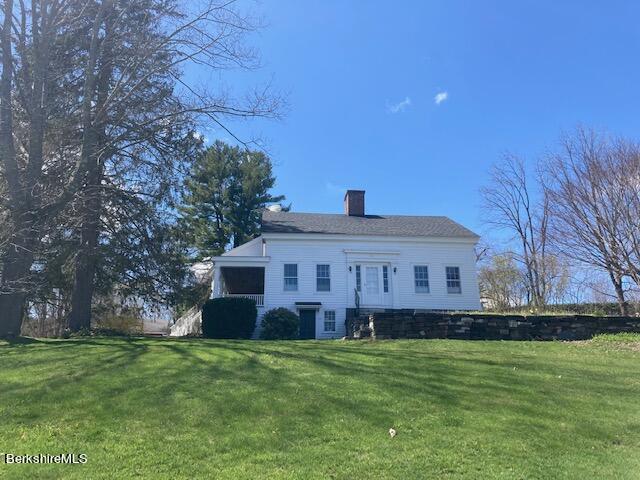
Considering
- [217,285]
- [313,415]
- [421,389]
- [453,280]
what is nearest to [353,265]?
[453,280]

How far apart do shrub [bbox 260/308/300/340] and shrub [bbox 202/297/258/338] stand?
718 millimetres

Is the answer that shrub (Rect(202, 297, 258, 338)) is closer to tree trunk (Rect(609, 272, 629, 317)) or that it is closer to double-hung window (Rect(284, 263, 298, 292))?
double-hung window (Rect(284, 263, 298, 292))

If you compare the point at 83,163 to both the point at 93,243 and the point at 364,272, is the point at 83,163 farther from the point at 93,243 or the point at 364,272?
the point at 364,272

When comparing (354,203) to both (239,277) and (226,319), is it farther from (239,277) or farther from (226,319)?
(226,319)

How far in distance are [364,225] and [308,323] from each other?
18.1ft

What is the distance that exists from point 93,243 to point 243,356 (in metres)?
9.47

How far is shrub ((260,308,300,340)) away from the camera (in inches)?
741

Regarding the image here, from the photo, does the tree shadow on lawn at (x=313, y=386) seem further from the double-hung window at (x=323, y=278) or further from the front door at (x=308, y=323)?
the double-hung window at (x=323, y=278)

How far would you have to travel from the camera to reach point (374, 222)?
24.3 metres

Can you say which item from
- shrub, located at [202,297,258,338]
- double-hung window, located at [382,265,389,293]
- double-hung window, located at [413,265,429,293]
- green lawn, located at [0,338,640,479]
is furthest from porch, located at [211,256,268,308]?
green lawn, located at [0,338,640,479]

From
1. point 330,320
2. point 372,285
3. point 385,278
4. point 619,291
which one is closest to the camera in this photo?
point 619,291

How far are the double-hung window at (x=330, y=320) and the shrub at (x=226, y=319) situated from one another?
3.98 meters

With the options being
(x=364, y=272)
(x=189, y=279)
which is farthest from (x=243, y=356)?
(x=364, y=272)

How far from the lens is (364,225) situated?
2369cm
